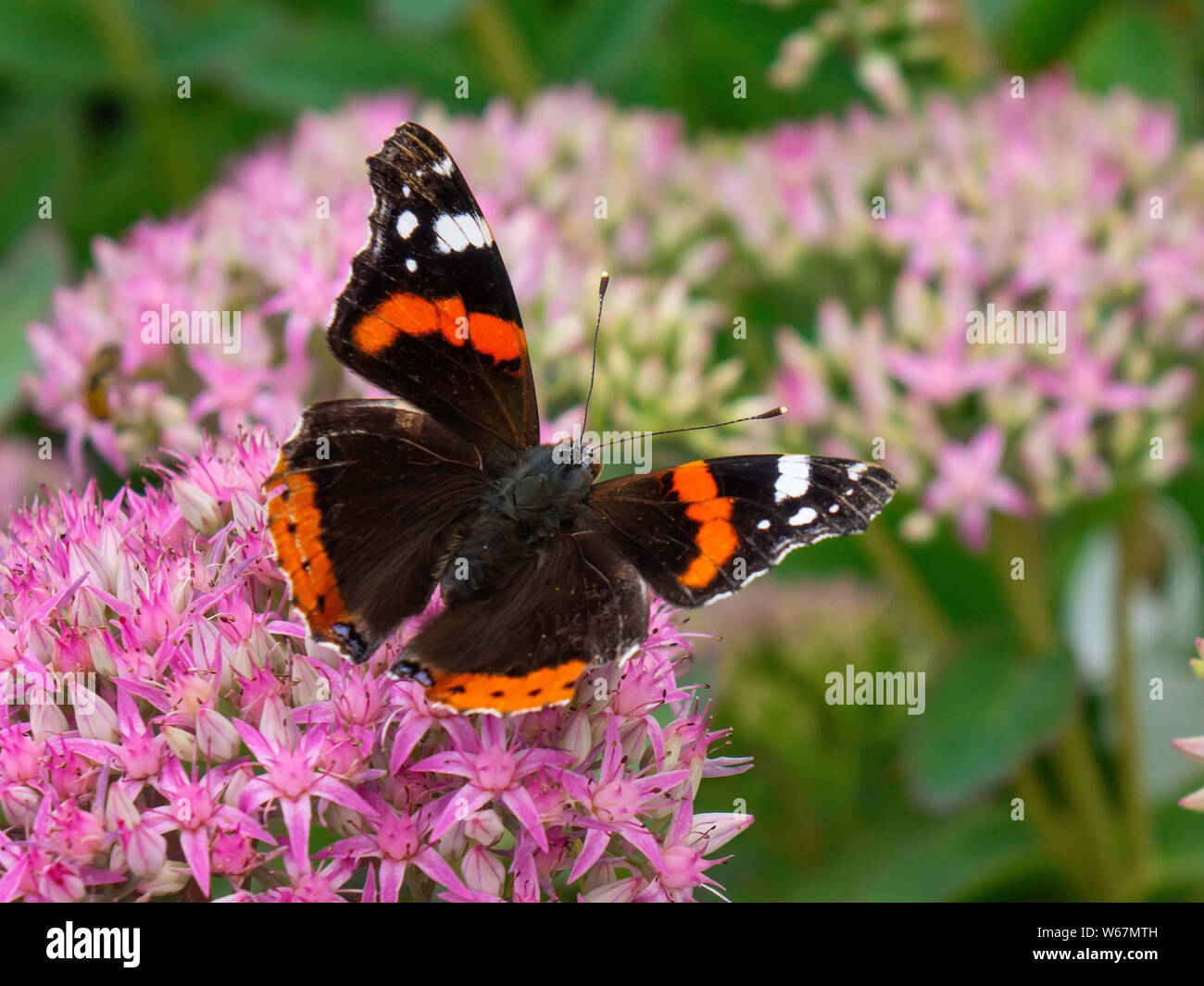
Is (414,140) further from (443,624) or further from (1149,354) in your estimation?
(1149,354)

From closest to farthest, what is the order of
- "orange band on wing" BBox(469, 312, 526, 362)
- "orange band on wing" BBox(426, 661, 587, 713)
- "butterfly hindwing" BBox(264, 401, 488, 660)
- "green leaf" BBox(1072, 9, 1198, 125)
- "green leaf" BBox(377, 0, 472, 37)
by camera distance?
1. "orange band on wing" BBox(426, 661, 587, 713)
2. "butterfly hindwing" BBox(264, 401, 488, 660)
3. "orange band on wing" BBox(469, 312, 526, 362)
4. "green leaf" BBox(377, 0, 472, 37)
5. "green leaf" BBox(1072, 9, 1198, 125)

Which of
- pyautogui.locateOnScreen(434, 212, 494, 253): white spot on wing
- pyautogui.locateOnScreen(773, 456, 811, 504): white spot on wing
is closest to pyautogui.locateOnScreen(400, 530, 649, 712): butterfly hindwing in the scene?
pyautogui.locateOnScreen(773, 456, 811, 504): white spot on wing

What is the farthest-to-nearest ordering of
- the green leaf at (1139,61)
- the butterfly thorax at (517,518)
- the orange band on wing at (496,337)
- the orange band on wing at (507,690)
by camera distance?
1. the green leaf at (1139,61)
2. the orange band on wing at (496,337)
3. the butterfly thorax at (517,518)
4. the orange band on wing at (507,690)

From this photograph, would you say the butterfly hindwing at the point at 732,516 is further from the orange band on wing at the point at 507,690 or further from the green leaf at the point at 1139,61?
the green leaf at the point at 1139,61

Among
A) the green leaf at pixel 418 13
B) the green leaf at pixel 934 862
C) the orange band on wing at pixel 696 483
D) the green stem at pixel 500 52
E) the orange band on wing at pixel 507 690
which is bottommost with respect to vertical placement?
the green leaf at pixel 934 862

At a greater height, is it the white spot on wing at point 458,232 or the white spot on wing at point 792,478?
the white spot on wing at point 458,232

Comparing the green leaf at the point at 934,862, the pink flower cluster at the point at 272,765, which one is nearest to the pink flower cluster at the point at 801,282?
the pink flower cluster at the point at 272,765

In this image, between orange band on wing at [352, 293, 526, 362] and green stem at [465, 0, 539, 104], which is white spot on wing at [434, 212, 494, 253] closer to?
orange band on wing at [352, 293, 526, 362]

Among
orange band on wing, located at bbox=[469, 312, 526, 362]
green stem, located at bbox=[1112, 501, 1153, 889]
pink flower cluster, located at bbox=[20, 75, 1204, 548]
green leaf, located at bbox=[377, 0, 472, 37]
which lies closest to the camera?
orange band on wing, located at bbox=[469, 312, 526, 362]
